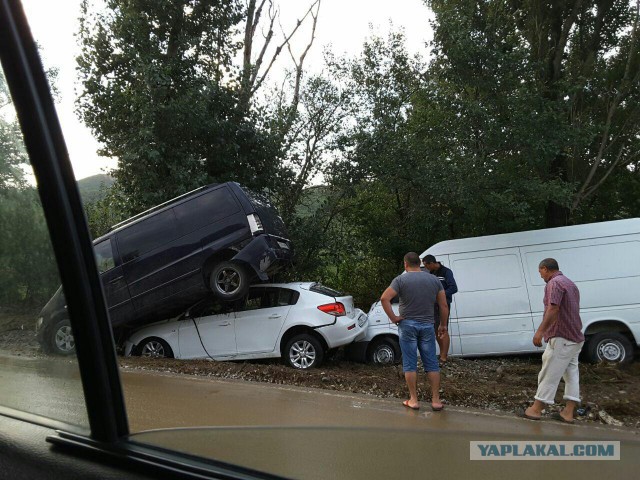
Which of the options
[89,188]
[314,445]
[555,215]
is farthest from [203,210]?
[555,215]

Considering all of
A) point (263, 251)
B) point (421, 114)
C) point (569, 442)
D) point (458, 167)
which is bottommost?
point (569, 442)

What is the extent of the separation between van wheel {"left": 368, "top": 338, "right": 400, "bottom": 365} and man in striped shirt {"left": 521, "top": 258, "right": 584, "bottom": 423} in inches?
134

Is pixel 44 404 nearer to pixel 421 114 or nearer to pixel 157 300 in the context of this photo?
pixel 157 300

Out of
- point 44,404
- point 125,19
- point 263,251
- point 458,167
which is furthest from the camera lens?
point 125,19

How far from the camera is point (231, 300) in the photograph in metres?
8.43

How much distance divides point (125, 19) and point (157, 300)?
665 centimetres

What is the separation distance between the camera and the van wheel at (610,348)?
27.3ft

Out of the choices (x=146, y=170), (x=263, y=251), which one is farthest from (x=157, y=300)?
(x=146, y=170)

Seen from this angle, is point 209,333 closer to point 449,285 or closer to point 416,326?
point 449,285

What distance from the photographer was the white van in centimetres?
846

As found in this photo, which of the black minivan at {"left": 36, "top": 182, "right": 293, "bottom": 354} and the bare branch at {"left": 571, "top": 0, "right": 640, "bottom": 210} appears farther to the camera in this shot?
the bare branch at {"left": 571, "top": 0, "right": 640, "bottom": 210}

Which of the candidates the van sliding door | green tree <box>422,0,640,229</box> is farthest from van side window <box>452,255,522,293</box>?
green tree <box>422,0,640,229</box>

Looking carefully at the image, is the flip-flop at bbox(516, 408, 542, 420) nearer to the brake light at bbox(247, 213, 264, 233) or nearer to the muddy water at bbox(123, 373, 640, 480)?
the muddy water at bbox(123, 373, 640, 480)

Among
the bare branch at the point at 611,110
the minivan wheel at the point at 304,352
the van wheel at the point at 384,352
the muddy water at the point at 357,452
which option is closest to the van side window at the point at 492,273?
the van wheel at the point at 384,352
